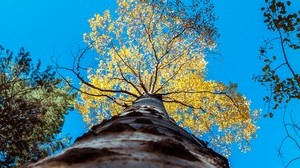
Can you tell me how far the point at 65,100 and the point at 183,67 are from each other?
225 inches

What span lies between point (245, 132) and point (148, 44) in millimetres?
4006

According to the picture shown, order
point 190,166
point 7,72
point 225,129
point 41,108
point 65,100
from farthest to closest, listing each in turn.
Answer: point 65,100 → point 225,129 → point 7,72 → point 41,108 → point 190,166

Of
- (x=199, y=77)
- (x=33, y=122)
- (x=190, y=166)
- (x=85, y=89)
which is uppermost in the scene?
(x=199, y=77)

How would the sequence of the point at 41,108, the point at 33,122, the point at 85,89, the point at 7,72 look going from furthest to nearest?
the point at 85,89 < the point at 7,72 < the point at 41,108 < the point at 33,122

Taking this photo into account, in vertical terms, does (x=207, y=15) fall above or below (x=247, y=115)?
above

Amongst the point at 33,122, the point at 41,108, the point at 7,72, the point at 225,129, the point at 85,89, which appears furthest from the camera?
the point at 85,89

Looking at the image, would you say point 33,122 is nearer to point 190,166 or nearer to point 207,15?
point 207,15

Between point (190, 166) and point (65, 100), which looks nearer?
point (190, 166)

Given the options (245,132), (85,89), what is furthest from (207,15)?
(85,89)

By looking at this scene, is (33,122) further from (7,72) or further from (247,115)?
(247,115)

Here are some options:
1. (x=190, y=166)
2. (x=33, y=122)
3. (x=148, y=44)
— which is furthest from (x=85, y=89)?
(x=190, y=166)

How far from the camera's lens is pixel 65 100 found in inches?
598

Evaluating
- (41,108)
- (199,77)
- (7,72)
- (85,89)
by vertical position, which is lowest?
(41,108)

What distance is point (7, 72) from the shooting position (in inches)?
400
